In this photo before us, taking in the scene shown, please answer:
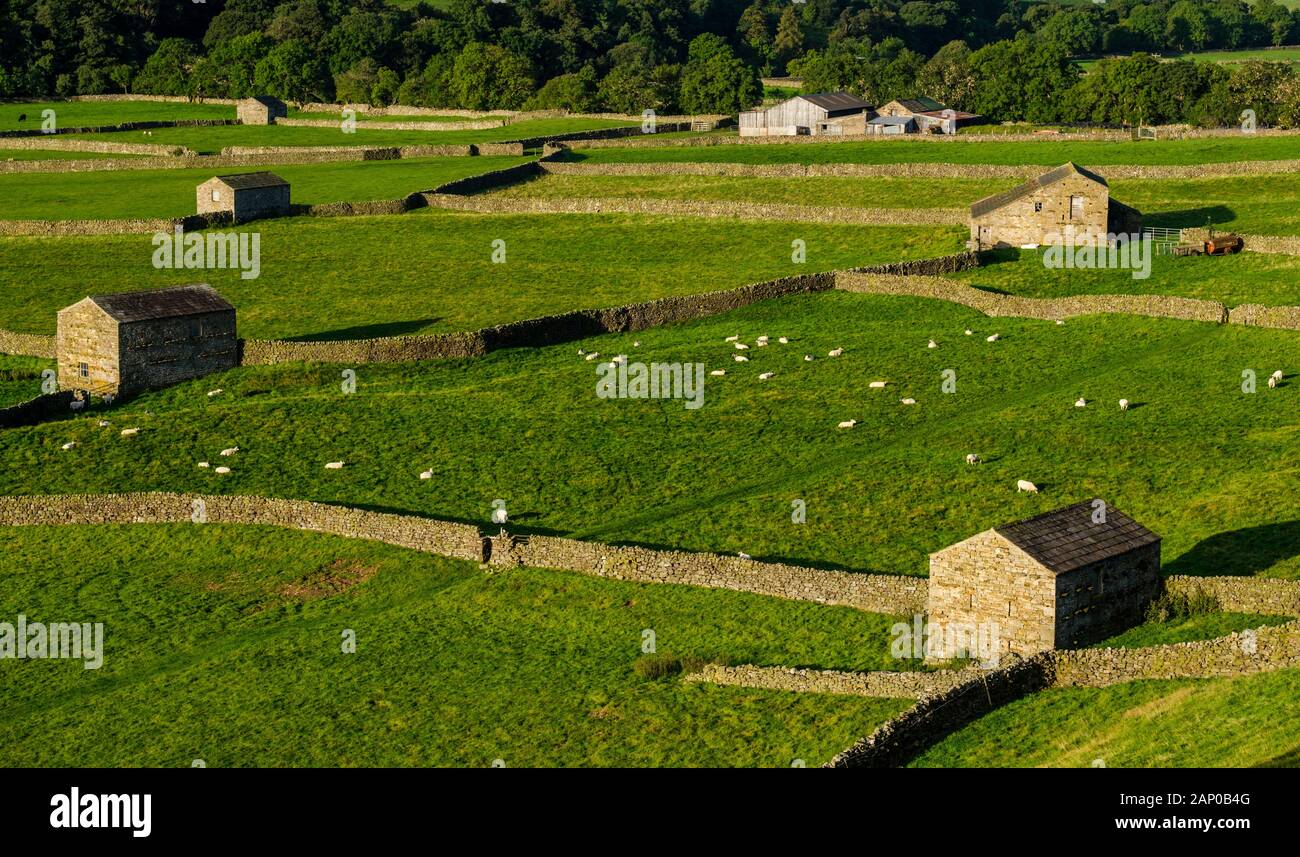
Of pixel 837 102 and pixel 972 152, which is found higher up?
pixel 837 102

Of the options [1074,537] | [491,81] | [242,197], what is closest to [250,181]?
[242,197]

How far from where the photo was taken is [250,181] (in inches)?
3807

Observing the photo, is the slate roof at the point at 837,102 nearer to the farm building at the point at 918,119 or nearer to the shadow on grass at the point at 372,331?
the farm building at the point at 918,119

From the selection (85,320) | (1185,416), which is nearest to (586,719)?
(1185,416)

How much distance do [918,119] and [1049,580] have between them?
11069 cm

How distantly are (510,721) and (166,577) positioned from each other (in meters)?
14.8

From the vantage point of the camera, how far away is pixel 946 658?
39.5m

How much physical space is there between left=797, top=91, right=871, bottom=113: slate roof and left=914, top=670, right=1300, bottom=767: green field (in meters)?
107

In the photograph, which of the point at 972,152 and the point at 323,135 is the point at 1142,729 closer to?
the point at 972,152

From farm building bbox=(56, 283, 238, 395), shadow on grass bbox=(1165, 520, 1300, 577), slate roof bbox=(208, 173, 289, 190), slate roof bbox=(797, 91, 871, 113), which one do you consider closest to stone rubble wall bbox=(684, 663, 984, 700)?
shadow on grass bbox=(1165, 520, 1300, 577)

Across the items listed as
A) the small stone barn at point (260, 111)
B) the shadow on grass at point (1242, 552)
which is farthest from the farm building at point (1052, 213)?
the small stone barn at point (260, 111)

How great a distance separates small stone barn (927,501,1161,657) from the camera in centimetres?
3822

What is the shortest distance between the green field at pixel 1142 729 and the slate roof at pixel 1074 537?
3067 mm
